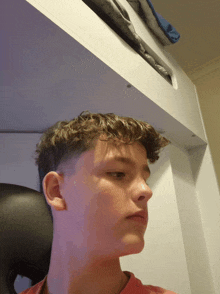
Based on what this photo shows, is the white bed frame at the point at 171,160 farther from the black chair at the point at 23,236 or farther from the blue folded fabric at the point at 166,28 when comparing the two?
the black chair at the point at 23,236

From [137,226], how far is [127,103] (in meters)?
0.54

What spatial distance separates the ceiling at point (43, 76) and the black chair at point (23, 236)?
302mm

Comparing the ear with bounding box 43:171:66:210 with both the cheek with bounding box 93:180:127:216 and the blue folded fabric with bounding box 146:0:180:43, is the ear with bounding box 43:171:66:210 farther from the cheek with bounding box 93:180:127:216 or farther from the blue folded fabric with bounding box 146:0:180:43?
the blue folded fabric with bounding box 146:0:180:43

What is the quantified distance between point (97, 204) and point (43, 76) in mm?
435

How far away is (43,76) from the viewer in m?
0.69

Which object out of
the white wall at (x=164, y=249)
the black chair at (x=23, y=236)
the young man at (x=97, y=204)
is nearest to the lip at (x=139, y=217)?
the young man at (x=97, y=204)

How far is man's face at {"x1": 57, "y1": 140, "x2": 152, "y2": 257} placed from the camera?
439 millimetres

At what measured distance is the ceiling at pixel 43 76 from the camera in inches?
21.5

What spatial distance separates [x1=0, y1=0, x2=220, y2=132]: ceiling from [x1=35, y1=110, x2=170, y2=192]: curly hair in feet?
0.62

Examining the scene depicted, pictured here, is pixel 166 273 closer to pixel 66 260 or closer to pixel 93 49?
pixel 66 260

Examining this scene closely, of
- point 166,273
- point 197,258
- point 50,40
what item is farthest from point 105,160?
point 197,258

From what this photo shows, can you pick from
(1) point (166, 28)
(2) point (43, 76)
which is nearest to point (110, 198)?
(2) point (43, 76)

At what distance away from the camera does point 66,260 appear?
486 mm

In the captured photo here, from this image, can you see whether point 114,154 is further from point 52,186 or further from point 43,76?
point 43,76
